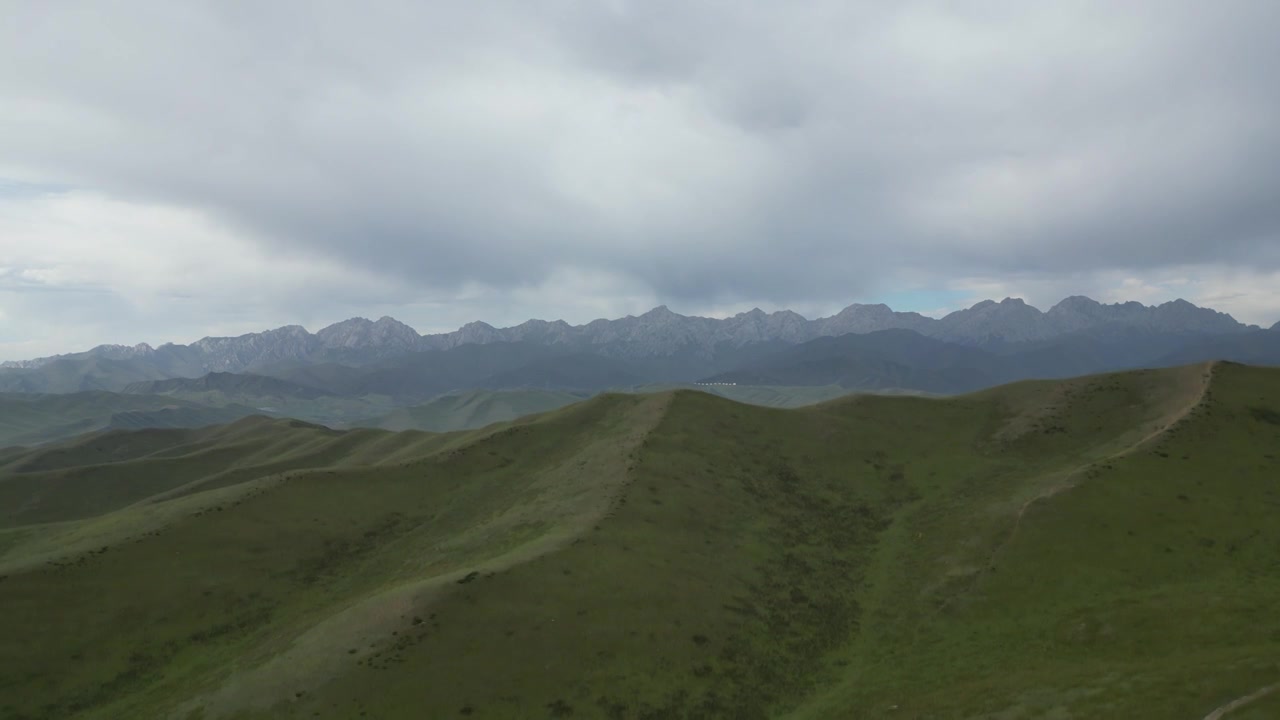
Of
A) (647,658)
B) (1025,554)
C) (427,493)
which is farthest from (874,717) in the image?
(427,493)

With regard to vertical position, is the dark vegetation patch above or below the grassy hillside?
above

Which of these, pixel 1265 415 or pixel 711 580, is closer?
pixel 711 580

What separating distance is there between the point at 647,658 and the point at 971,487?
173 feet

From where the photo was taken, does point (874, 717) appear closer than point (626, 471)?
Yes

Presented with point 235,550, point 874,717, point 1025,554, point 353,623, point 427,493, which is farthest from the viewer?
point 427,493

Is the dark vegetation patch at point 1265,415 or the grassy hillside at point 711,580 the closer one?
the grassy hillside at point 711,580

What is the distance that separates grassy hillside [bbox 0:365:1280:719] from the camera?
41844 mm

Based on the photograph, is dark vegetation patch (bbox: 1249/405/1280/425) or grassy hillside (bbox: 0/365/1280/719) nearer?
grassy hillside (bbox: 0/365/1280/719)

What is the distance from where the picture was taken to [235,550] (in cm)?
6844

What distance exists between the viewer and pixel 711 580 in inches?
2259

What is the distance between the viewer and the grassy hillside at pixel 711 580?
41.8 meters

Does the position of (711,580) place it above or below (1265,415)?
below

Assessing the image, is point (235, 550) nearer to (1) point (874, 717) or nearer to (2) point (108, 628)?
(2) point (108, 628)

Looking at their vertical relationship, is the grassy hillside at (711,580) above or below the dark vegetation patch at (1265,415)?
below
